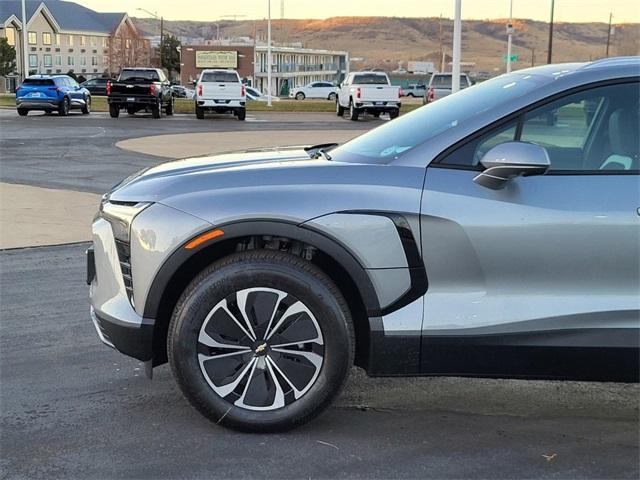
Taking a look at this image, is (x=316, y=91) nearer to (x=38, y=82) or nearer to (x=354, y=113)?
(x=354, y=113)

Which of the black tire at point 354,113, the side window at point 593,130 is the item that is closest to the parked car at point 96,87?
the black tire at point 354,113

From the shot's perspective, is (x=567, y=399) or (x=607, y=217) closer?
(x=607, y=217)

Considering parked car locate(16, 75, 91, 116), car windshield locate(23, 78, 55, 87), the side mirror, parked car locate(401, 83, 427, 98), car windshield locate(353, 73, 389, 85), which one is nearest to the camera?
the side mirror

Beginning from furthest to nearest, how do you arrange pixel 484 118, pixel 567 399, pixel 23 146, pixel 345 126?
pixel 345 126 → pixel 23 146 → pixel 567 399 → pixel 484 118

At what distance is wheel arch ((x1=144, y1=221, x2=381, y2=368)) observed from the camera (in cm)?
371

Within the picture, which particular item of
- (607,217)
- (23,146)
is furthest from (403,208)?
(23,146)

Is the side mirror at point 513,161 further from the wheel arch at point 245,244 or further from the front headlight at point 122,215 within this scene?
the front headlight at point 122,215

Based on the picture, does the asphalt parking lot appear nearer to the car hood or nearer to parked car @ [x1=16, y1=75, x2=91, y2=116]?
the car hood

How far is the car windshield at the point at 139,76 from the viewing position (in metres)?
31.0

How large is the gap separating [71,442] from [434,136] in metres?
2.29

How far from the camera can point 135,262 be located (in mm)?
3865

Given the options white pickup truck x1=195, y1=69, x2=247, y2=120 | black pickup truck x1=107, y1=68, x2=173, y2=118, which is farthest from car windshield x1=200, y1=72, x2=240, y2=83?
black pickup truck x1=107, y1=68, x2=173, y2=118

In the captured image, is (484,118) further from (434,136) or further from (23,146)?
(23,146)

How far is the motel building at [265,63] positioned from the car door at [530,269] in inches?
2635
